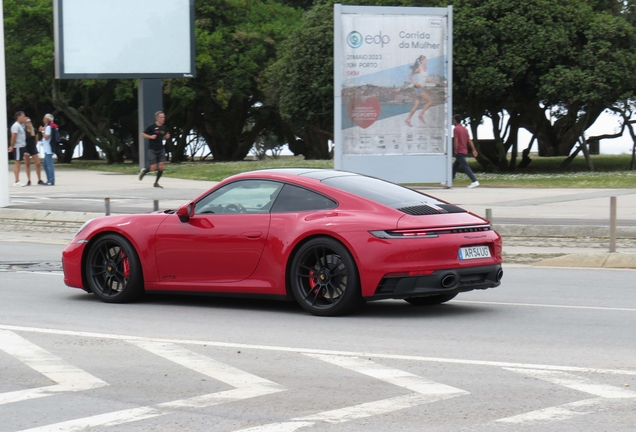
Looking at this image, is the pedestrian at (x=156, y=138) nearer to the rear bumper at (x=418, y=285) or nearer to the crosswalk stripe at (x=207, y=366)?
the rear bumper at (x=418, y=285)

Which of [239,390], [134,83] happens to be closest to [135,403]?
[239,390]

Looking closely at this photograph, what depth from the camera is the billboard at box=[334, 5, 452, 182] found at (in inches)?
1046

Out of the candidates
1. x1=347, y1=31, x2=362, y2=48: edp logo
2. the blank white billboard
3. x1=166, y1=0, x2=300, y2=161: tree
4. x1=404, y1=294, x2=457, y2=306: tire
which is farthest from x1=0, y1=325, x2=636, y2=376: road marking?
x1=166, y1=0, x2=300, y2=161: tree

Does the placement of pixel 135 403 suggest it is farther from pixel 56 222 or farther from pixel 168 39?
pixel 168 39

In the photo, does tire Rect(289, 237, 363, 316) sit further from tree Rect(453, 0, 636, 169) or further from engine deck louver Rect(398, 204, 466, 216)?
tree Rect(453, 0, 636, 169)

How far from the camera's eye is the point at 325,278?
9.20 meters

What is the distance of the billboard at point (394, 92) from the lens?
87.1ft

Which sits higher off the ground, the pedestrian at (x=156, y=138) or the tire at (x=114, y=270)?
the pedestrian at (x=156, y=138)

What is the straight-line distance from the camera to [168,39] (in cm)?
3384

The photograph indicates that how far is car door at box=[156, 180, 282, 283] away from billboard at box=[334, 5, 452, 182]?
54.1 ft

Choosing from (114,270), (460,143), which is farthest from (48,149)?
(114,270)

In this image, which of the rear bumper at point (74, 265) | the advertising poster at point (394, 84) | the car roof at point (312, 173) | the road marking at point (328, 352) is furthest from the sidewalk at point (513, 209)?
the road marking at point (328, 352)

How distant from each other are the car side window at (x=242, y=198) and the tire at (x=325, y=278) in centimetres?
68

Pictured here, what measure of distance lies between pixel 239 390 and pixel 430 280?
2.86 metres
